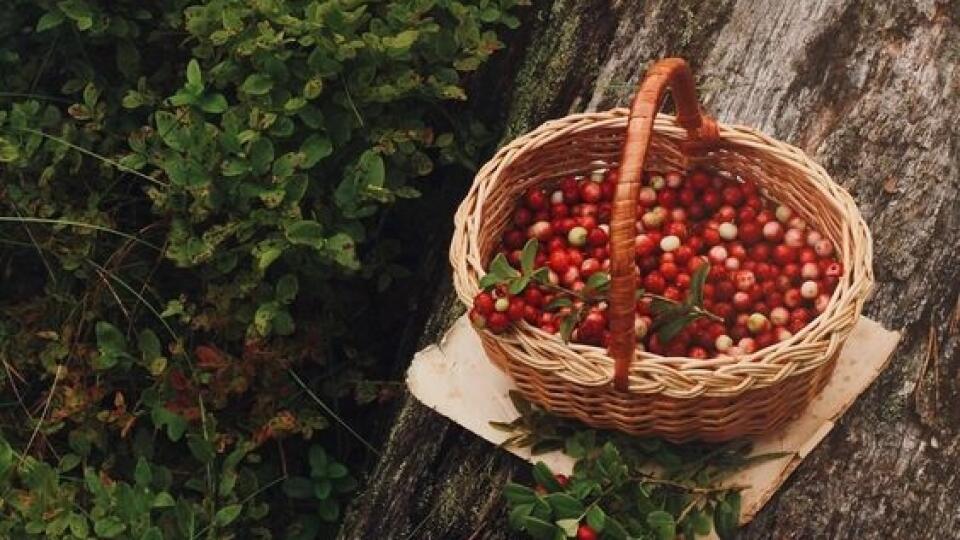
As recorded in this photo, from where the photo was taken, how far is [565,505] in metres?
2.38

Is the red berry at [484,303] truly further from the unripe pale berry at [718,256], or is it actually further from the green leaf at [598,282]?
the unripe pale berry at [718,256]

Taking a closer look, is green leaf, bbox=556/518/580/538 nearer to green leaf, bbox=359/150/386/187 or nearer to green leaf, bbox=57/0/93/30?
green leaf, bbox=359/150/386/187

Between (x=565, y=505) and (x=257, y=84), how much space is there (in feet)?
3.75

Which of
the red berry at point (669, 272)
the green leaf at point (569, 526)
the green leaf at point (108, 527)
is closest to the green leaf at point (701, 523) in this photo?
the green leaf at point (569, 526)

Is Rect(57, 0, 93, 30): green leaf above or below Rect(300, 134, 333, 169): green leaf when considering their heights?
above

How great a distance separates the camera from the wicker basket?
2.28 m

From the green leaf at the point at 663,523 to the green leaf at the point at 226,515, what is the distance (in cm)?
86

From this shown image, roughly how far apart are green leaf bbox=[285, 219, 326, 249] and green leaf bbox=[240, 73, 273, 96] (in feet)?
1.01

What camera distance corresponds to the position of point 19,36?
3.29 m

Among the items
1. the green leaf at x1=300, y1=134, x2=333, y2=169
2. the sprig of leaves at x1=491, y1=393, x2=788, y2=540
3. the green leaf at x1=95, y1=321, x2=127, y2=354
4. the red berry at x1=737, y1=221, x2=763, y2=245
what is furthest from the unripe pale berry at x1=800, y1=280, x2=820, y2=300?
the green leaf at x1=95, y1=321, x2=127, y2=354

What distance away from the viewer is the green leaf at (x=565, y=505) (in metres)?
2.37

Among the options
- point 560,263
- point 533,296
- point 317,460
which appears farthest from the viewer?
point 317,460

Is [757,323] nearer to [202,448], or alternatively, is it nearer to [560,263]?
[560,263]

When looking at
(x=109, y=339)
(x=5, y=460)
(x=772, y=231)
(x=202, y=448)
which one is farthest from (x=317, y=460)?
(x=772, y=231)
